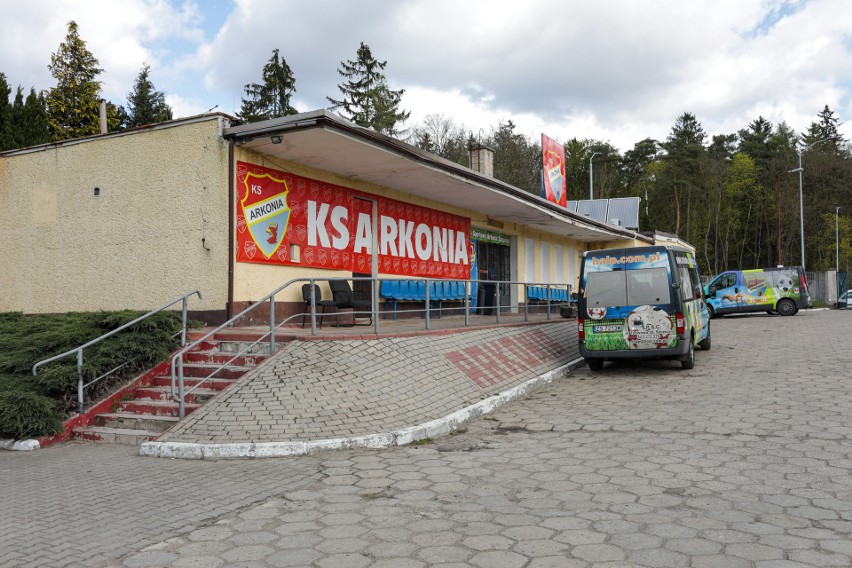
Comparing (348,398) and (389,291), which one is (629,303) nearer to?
(389,291)

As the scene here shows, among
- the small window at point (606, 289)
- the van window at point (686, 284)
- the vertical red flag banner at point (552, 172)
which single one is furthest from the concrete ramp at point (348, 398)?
the vertical red flag banner at point (552, 172)

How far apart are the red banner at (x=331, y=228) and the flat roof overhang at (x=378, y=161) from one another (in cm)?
45

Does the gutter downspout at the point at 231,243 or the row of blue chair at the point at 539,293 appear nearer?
the gutter downspout at the point at 231,243

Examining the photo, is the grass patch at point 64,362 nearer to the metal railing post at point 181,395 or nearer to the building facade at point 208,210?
the metal railing post at point 181,395

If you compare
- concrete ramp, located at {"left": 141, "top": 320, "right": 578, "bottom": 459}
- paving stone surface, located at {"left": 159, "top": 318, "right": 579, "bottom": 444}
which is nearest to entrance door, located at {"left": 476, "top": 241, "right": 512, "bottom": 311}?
paving stone surface, located at {"left": 159, "top": 318, "right": 579, "bottom": 444}

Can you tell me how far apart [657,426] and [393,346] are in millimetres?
3809

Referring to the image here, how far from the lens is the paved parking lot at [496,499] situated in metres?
4.02

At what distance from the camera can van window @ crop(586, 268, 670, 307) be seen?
1147cm

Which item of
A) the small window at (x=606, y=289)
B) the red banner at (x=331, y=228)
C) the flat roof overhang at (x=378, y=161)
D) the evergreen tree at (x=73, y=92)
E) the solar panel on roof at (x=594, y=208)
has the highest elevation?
the evergreen tree at (x=73, y=92)

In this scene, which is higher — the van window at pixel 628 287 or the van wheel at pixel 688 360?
the van window at pixel 628 287

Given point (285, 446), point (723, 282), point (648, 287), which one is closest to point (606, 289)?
point (648, 287)

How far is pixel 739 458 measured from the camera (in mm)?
6000

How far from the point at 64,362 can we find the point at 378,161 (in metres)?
6.43

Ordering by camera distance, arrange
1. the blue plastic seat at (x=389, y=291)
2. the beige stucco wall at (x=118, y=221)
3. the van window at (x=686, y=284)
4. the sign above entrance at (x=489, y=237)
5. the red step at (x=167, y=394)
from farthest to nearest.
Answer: the sign above entrance at (x=489, y=237), the blue plastic seat at (x=389, y=291), the van window at (x=686, y=284), the beige stucco wall at (x=118, y=221), the red step at (x=167, y=394)
